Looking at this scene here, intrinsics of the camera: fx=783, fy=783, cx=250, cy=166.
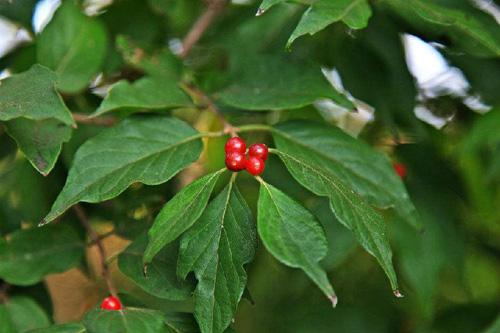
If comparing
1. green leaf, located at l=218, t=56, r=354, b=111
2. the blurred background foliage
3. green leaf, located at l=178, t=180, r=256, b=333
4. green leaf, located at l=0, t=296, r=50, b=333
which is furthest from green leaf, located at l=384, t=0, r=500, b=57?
green leaf, located at l=0, t=296, r=50, b=333

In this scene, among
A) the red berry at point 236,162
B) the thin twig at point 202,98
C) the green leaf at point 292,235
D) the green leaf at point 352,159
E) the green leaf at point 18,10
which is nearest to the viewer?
the green leaf at point 292,235

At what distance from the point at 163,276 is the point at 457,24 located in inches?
12.4

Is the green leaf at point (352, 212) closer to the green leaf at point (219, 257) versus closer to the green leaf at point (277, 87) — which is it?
the green leaf at point (219, 257)

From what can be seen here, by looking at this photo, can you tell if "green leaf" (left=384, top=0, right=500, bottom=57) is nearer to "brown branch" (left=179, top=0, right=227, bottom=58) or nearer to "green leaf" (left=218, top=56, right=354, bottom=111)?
"green leaf" (left=218, top=56, right=354, bottom=111)

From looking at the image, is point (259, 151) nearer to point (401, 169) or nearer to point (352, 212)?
point (352, 212)

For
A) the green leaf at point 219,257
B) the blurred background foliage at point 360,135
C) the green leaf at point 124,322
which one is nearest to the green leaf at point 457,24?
the blurred background foliage at point 360,135

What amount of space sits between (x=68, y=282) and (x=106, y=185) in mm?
942

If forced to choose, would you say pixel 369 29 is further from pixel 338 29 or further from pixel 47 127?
pixel 47 127

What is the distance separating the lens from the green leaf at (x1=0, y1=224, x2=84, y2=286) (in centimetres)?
74

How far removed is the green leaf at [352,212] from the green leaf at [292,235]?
0.06ft

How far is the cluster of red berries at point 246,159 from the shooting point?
2.00 ft

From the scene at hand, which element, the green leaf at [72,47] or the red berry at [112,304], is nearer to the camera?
the red berry at [112,304]

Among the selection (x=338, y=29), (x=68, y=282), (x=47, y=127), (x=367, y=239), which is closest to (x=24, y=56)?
(x=47, y=127)

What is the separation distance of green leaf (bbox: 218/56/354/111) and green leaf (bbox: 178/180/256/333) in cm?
21
